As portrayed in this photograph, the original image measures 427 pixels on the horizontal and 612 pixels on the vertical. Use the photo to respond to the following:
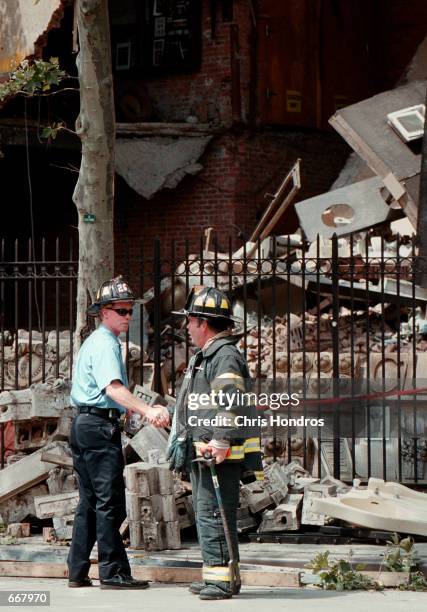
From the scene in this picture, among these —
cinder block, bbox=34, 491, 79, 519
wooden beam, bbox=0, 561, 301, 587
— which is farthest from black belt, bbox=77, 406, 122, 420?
cinder block, bbox=34, 491, 79, 519

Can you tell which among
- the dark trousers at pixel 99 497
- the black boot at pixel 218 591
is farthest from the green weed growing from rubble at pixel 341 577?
the dark trousers at pixel 99 497

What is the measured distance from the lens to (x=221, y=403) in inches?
284

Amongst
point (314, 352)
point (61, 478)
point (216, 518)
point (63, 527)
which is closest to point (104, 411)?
point (216, 518)

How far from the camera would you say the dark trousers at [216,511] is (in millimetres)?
Result: 7293

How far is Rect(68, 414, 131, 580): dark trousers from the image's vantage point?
7754 millimetres

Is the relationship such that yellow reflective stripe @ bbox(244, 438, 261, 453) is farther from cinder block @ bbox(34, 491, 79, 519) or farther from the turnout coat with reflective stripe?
cinder block @ bbox(34, 491, 79, 519)

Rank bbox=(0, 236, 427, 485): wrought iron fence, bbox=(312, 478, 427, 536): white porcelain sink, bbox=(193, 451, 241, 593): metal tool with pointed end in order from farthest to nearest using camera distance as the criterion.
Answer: bbox=(0, 236, 427, 485): wrought iron fence < bbox=(312, 478, 427, 536): white porcelain sink < bbox=(193, 451, 241, 593): metal tool with pointed end

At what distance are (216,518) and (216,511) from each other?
0.04 metres

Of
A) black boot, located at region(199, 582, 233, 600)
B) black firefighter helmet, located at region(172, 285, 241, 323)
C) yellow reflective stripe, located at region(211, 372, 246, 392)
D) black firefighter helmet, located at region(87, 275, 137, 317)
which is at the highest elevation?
black firefighter helmet, located at region(87, 275, 137, 317)

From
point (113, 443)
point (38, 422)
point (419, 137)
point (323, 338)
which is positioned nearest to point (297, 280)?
point (323, 338)

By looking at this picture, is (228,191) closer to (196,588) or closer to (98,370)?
(98,370)

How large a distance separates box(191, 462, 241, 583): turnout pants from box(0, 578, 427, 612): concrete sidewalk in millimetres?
197

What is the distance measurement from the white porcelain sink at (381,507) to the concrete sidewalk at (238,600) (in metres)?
0.94

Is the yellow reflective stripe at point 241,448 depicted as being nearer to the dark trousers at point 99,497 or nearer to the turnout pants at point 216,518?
the turnout pants at point 216,518
